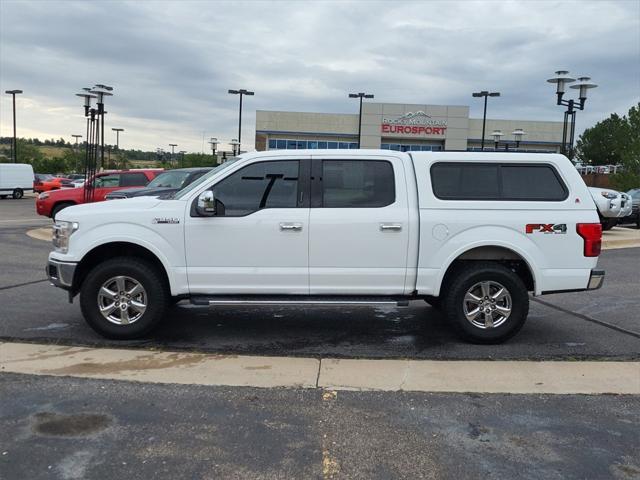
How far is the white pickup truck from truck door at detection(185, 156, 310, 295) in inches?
0.4

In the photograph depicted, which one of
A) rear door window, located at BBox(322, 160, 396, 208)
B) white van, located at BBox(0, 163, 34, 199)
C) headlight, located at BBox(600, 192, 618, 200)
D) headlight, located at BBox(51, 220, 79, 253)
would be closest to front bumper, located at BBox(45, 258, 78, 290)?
headlight, located at BBox(51, 220, 79, 253)

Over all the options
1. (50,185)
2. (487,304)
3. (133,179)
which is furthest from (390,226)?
(50,185)

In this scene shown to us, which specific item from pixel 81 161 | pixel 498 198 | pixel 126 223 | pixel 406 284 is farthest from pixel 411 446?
pixel 81 161

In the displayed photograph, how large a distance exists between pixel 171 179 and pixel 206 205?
387 inches

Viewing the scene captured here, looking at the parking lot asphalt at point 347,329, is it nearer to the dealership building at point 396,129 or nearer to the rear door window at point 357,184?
the rear door window at point 357,184

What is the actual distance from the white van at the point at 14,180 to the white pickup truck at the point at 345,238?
3737 cm

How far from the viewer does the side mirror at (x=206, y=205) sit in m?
5.60

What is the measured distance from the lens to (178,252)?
5.83 m

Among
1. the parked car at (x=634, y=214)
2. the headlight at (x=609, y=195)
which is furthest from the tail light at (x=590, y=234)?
the parked car at (x=634, y=214)

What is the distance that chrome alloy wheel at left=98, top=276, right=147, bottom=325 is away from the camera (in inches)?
232

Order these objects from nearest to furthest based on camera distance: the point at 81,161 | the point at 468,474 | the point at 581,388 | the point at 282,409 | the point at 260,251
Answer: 1. the point at 468,474
2. the point at 282,409
3. the point at 581,388
4. the point at 260,251
5. the point at 81,161

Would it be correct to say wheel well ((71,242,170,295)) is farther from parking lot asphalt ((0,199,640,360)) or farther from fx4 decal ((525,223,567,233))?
fx4 decal ((525,223,567,233))

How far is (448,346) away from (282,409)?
232cm

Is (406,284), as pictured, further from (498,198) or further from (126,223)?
(126,223)
